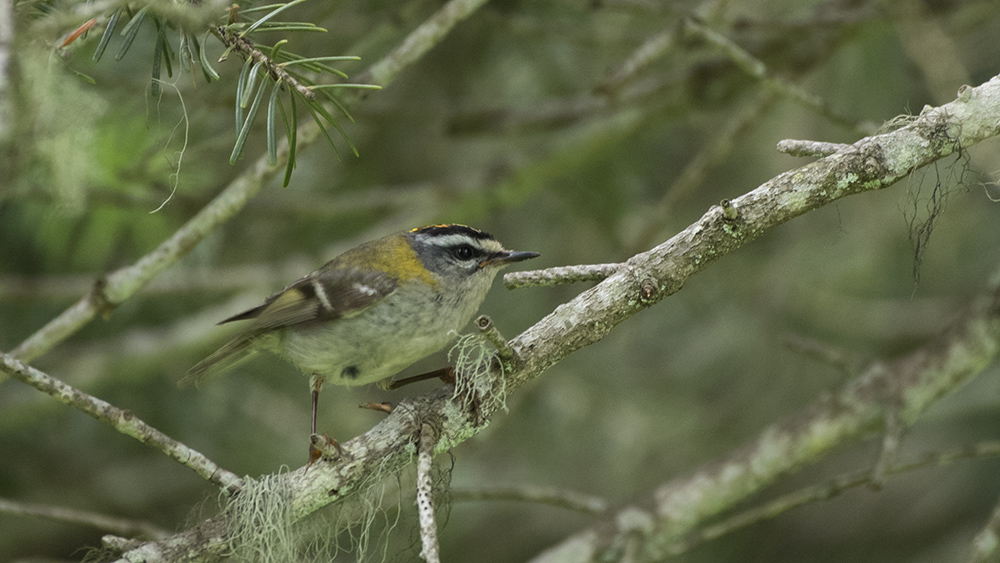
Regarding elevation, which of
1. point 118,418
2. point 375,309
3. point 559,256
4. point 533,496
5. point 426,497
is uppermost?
point 559,256

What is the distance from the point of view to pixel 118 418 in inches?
80.6

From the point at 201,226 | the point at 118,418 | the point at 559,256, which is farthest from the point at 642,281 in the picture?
the point at 559,256

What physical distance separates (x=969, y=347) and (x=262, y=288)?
3.24m

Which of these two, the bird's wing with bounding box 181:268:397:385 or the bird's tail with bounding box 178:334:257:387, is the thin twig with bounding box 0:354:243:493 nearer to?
the bird's wing with bounding box 181:268:397:385

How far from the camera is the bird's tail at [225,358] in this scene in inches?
114

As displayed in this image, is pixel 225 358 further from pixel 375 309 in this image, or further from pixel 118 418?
pixel 118 418

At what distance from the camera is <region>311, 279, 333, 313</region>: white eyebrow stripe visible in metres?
2.78

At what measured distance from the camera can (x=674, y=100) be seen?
4.30m

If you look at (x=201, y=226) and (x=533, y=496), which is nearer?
(x=201, y=226)

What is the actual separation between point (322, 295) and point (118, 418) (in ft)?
2.98

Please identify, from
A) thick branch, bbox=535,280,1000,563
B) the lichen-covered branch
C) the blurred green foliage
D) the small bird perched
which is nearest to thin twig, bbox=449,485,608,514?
thick branch, bbox=535,280,1000,563

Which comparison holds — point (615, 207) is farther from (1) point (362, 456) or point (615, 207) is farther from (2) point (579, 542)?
(1) point (362, 456)

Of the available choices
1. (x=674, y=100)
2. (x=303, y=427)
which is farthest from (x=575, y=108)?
(x=303, y=427)

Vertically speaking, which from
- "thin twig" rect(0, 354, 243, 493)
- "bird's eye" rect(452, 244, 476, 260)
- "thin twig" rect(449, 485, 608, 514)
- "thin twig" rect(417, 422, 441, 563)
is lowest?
"thin twig" rect(417, 422, 441, 563)
